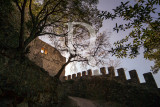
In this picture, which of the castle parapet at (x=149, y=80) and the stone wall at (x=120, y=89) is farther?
the castle parapet at (x=149, y=80)

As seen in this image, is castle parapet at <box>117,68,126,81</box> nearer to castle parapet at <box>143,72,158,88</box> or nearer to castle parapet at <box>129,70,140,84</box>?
castle parapet at <box>129,70,140,84</box>

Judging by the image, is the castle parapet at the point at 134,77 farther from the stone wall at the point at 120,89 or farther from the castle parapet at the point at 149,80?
the castle parapet at the point at 149,80

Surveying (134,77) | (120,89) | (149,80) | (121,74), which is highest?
(121,74)

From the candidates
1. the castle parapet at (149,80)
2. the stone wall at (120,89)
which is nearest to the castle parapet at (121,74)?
the stone wall at (120,89)

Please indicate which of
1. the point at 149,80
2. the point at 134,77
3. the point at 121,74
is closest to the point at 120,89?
the point at 121,74

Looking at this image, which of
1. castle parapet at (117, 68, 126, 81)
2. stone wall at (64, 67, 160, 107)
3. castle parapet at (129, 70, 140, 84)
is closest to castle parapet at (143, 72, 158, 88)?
stone wall at (64, 67, 160, 107)

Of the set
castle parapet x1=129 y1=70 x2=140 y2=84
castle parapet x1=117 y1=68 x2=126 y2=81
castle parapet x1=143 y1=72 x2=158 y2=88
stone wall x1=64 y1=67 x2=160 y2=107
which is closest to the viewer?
stone wall x1=64 y1=67 x2=160 y2=107

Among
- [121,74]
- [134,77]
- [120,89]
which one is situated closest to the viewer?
[120,89]

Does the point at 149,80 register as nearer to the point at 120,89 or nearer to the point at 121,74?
the point at 121,74

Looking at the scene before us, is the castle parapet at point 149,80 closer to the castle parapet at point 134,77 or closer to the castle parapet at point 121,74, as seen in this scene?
the castle parapet at point 134,77

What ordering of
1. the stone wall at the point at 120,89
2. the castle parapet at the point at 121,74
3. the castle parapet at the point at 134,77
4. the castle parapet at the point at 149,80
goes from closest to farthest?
the stone wall at the point at 120,89, the castle parapet at the point at 149,80, the castle parapet at the point at 134,77, the castle parapet at the point at 121,74

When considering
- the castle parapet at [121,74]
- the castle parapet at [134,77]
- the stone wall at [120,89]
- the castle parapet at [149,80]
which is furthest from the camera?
the castle parapet at [121,74]

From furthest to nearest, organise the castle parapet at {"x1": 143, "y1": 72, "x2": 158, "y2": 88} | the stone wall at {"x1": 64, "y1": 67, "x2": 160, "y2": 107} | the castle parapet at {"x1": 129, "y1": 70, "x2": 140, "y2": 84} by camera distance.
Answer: the castle parapet at {"x1": 129, "y1": 70, "x2": 140, "y2": 84} < the castle parapet at {"x1": 143, "y1": 72, "x2": 158, "y2": 88} < the stone wall at {"x1": 64, "y1": 67, "x2": 160, "y2": 107}

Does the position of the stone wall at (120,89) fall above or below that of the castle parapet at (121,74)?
below
